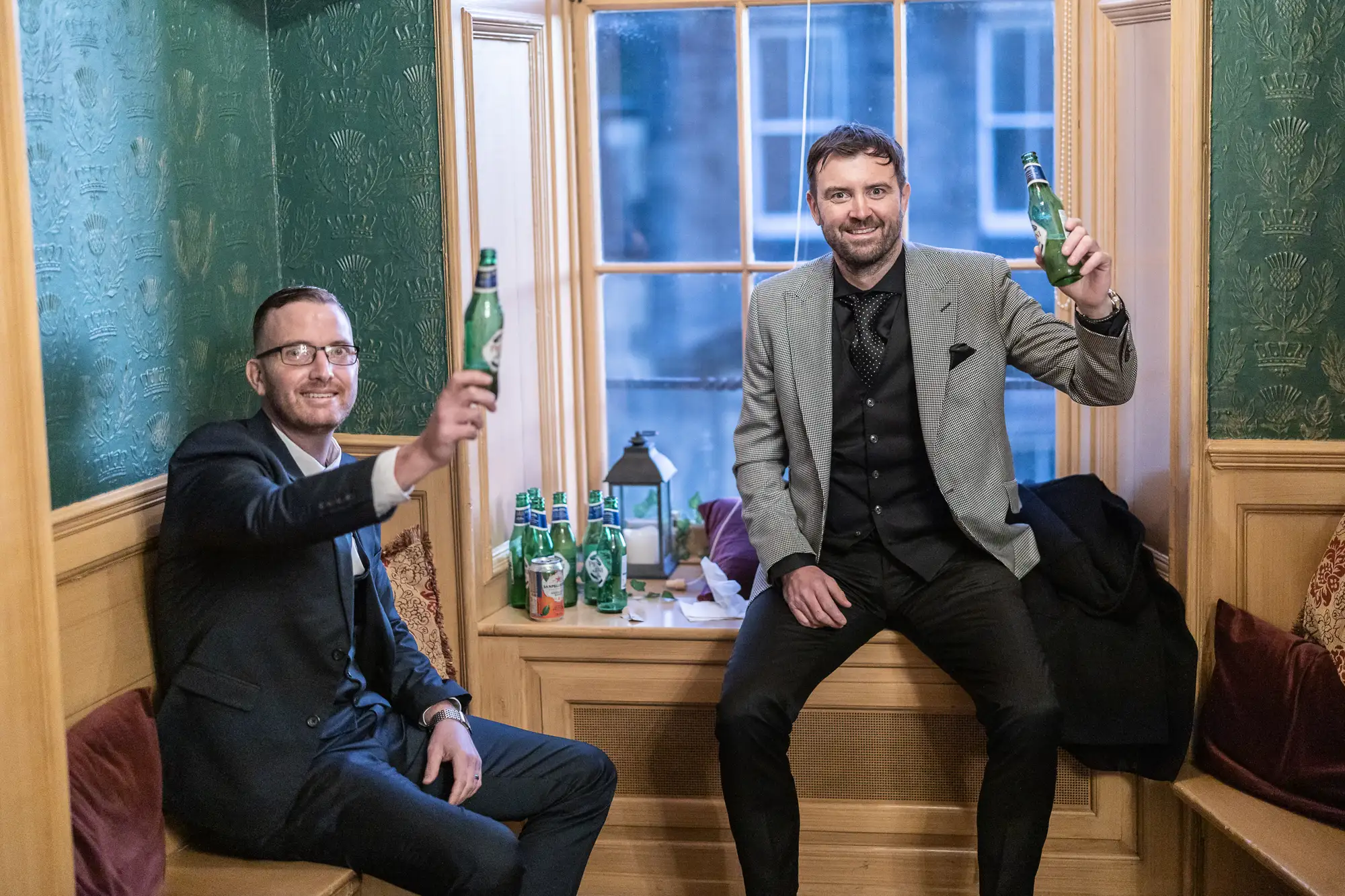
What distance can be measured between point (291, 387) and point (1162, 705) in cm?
180

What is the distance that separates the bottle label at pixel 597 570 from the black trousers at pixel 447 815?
65cm

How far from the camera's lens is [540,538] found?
10.4ft

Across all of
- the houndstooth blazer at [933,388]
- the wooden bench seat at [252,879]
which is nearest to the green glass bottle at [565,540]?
the houndstooth blazer at [933,388]

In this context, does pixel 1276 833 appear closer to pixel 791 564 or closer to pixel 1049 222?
pixel 791 564

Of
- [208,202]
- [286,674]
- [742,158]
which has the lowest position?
[286,674]

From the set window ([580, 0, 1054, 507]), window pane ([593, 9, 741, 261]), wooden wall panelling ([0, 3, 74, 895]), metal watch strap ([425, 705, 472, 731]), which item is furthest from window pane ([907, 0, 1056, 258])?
wooden wall panelling ([0, 3, 74, 895])

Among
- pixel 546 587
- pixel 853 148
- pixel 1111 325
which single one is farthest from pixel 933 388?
pixel 546 587

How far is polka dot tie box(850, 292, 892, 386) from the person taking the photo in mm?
2785

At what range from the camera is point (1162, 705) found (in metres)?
2.68

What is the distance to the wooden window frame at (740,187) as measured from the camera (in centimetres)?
320

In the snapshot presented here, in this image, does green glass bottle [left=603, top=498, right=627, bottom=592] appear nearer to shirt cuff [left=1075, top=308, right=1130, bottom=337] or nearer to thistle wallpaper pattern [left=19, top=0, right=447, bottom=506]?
thistle wallpaper pattern [left=19, top=0, right=447, bottom=506]

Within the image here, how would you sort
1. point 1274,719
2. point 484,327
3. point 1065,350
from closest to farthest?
point 484,327, point 1274,719, point 1065,350

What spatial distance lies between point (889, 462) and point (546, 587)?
86 centimetres

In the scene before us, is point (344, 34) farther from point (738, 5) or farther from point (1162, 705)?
point (1162, 705)
